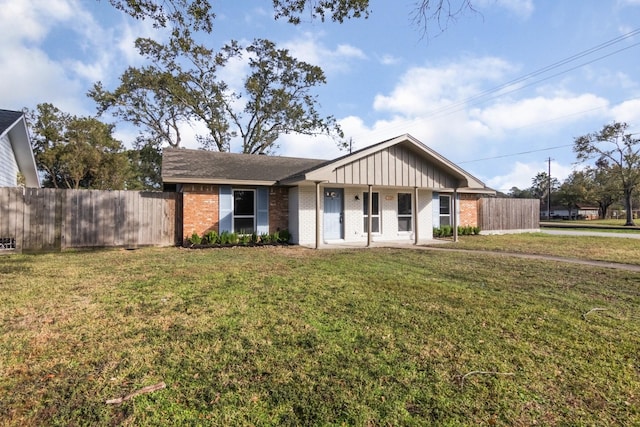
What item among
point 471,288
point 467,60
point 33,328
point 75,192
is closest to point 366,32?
point 471,288

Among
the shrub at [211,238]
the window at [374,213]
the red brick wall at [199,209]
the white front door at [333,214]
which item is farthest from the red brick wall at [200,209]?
the window at [374,213]

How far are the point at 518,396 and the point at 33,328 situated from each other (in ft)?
17.1

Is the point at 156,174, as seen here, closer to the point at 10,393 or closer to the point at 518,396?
the point at 10,393

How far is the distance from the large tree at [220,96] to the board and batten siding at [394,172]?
54.1 ft

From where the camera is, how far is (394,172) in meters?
12.9

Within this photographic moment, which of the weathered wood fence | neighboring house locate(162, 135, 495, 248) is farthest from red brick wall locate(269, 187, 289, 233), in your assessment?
the weathered wood fence

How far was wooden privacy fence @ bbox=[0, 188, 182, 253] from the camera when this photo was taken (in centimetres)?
1050

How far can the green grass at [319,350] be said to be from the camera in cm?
246

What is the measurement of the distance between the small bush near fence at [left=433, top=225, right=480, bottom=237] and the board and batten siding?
3462 mm

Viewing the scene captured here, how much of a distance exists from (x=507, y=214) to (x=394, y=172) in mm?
11224

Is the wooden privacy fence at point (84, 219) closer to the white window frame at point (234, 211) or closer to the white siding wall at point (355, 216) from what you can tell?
the white window frame at point (234, 211)

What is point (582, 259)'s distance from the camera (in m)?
9.34

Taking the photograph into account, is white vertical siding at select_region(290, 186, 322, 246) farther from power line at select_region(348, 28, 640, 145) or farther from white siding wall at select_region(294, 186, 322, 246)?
power line at select_region(348, 28, 640, 145)

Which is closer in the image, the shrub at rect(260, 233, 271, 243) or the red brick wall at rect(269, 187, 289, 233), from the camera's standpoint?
the shrub at rect(260, 233, 271, 243)
